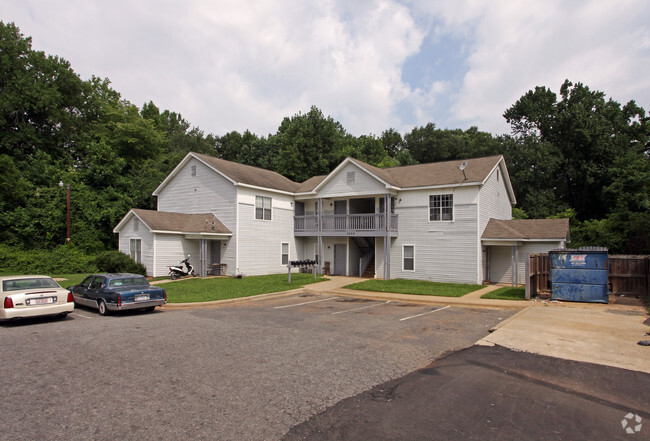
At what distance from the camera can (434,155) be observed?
62.0m

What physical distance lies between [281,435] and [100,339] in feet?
22.7

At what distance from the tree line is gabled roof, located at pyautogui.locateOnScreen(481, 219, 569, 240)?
6.03m

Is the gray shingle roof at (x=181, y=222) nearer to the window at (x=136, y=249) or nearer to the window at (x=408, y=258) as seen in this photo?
the window at (x=136, y=249)

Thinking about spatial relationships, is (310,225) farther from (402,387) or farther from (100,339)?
(402,387)

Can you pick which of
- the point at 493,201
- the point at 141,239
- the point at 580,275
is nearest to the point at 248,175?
the point at 141,239

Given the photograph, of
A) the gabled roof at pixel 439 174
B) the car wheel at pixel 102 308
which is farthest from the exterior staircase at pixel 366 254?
the car wheel at pixel 102 308

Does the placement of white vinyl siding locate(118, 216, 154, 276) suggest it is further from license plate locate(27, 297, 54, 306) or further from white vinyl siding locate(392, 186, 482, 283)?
white vinyl siding locate(392, 186, 482, 283)

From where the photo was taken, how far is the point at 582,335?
10.2 m

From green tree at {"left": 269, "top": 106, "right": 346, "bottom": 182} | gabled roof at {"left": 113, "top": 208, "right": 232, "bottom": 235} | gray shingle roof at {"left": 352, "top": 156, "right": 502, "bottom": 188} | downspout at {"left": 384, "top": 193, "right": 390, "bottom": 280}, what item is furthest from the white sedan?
green tree at {"left": 269, "top": 106, "right": 346, "bottom": 182}

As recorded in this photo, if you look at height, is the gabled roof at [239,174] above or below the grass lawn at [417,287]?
above

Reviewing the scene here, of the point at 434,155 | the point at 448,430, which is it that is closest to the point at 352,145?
the point at 434,155

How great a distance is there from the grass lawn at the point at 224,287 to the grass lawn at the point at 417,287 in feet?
11.3

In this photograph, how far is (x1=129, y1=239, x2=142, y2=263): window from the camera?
2477 centimetres

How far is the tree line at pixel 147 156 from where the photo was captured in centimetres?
3231
